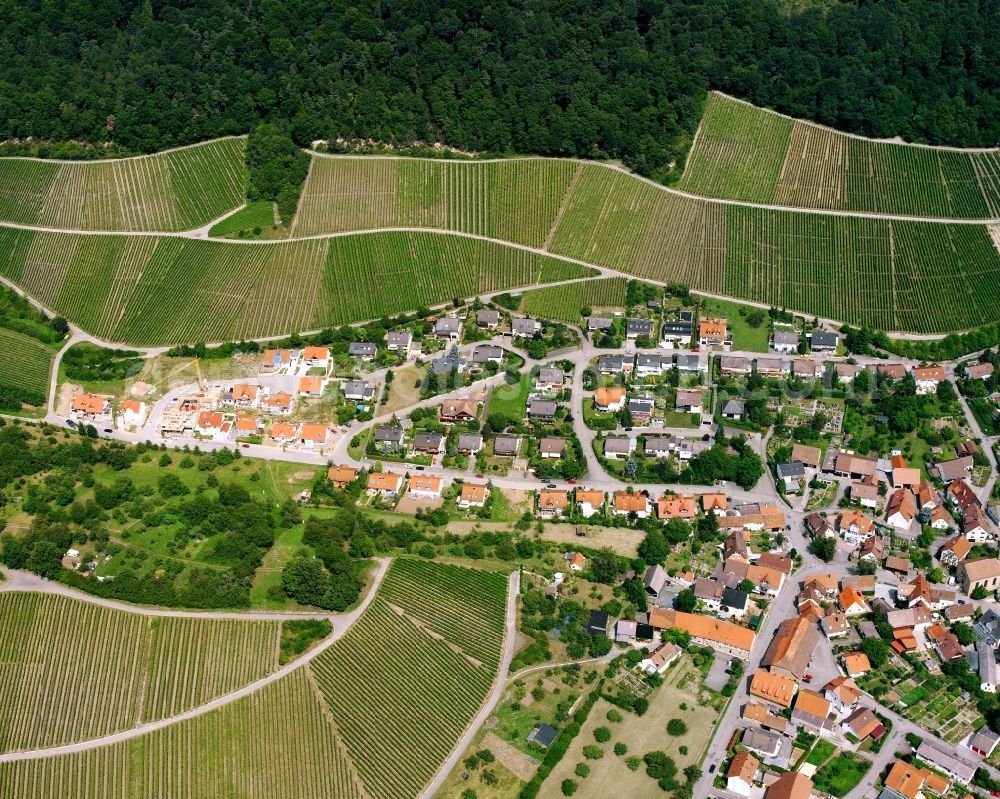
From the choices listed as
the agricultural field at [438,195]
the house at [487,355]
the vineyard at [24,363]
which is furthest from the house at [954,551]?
the vineyard at [24,363]

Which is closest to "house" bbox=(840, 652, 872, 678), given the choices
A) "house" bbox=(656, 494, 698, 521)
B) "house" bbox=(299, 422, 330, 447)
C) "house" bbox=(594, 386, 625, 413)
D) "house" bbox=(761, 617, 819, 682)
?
"house" bbox=(761, 617, 819, 682)

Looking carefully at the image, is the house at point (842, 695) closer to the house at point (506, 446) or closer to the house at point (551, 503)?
the house at point (551, 503)

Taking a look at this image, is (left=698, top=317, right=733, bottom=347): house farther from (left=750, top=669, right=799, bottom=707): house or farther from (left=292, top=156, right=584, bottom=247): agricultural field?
(left=750, top=669, right=799, bottom=707): house

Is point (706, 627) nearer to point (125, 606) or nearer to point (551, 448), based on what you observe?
point (551, 448)

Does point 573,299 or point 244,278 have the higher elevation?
point 573,299

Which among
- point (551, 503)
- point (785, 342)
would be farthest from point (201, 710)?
point (785, 342)

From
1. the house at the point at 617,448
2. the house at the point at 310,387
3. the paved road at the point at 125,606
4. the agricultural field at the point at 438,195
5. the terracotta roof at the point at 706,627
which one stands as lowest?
the paved road at the point at 125,606

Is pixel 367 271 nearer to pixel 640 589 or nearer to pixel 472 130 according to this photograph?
pixel 472 130
